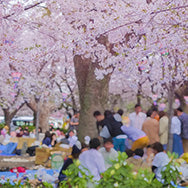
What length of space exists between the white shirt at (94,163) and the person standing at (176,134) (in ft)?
14.8

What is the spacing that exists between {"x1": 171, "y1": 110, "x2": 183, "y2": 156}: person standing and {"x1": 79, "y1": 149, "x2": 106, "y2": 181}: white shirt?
451cm

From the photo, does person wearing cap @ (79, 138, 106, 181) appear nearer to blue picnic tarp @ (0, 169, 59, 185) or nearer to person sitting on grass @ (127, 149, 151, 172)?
person sitting on grass @ (127, 149, 151, 172)

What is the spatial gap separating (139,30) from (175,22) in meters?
1.42

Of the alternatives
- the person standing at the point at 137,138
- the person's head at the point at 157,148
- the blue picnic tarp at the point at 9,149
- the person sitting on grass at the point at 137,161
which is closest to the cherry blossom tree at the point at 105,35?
the person standing at the point at 137,138

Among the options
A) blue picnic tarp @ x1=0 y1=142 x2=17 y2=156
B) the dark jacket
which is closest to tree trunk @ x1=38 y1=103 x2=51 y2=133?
blue picnic tarp @ x1=0 y1=142 x2=17 y2=156

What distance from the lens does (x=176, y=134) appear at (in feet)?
33.0

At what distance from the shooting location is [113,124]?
8883mm

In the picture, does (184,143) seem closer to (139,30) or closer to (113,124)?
(113,124)

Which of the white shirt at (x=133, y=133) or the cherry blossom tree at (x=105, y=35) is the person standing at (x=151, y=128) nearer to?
the white shirt at (x=133, y=133)

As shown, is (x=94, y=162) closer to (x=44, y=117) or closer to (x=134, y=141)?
(x=134, y=141)

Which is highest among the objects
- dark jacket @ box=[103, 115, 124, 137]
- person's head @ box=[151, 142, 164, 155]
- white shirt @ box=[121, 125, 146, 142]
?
dark jacket @ box=[103, 115, 124, 137]

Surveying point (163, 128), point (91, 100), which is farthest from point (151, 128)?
point (91, 100)

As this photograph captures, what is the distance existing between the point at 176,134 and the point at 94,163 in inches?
190

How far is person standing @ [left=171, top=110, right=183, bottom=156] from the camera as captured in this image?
9859 millimetres
